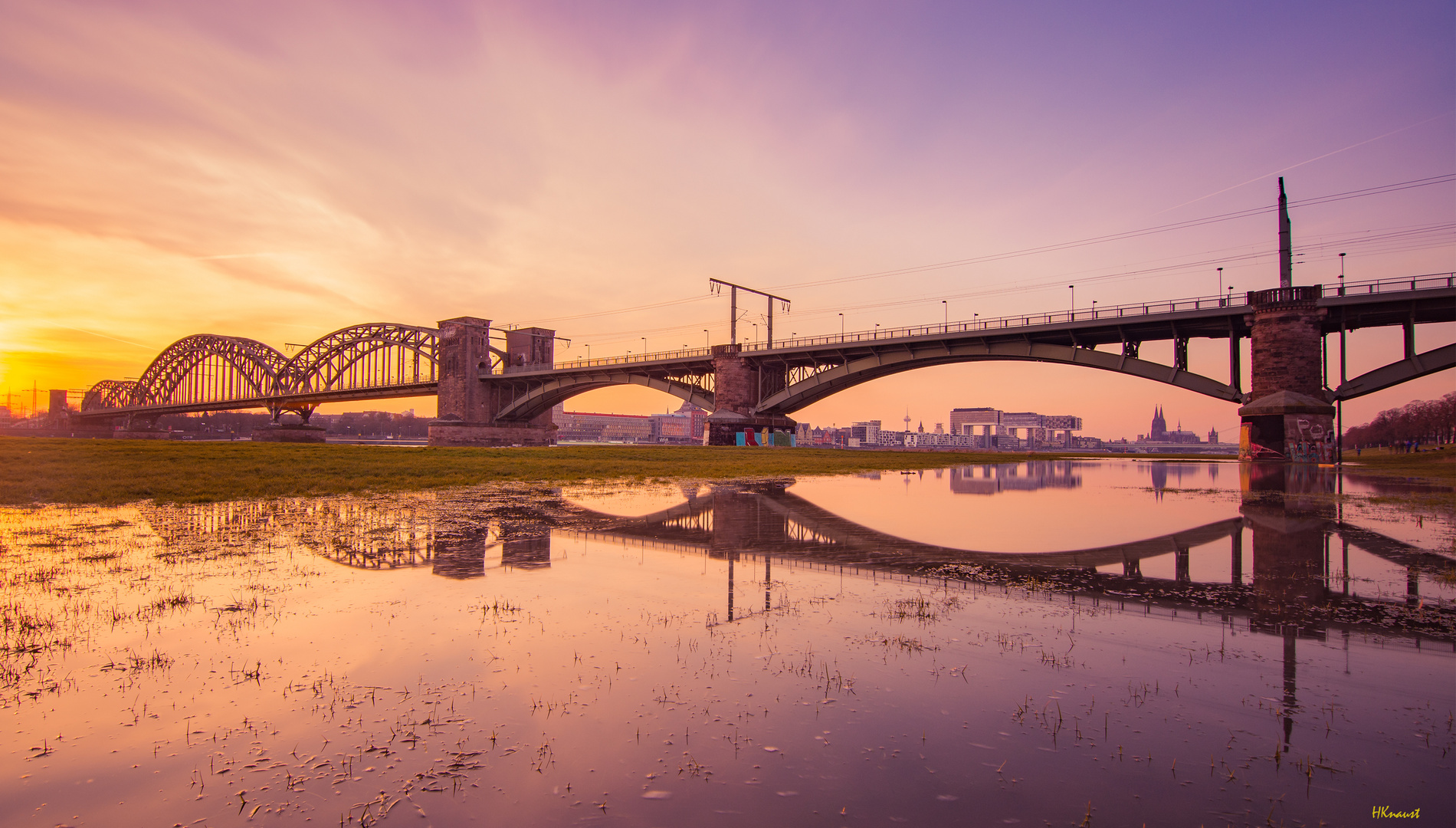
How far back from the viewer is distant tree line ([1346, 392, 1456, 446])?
3246 inches

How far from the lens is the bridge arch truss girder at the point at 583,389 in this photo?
8594 cm

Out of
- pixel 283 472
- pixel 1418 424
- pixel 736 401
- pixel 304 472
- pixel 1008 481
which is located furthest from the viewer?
pixel 1418 424

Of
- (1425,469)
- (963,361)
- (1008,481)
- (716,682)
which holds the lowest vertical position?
(1008,481)

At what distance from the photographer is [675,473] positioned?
35.2 meters

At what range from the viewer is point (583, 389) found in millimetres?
99500

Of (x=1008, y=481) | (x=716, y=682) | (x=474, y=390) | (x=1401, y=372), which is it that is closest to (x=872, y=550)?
(x=716, y=682)

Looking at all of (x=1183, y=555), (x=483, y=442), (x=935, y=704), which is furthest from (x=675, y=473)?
(x=483, y=442)

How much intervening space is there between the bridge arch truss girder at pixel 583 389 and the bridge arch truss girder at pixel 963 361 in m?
10.6

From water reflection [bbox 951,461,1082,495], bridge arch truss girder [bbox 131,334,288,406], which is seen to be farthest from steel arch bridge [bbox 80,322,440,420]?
water reflection [bbox 951,461,1082,495]

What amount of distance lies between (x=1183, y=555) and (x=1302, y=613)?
176 inches

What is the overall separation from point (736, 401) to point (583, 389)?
1218 inches

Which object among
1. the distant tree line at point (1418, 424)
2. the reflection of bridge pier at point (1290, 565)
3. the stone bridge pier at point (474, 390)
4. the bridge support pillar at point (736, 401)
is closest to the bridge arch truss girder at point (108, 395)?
the stone bridge pier at point (474, 390)

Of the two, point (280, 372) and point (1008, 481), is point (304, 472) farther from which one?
point (280, 372)

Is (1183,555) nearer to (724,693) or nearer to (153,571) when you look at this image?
(724,693)
